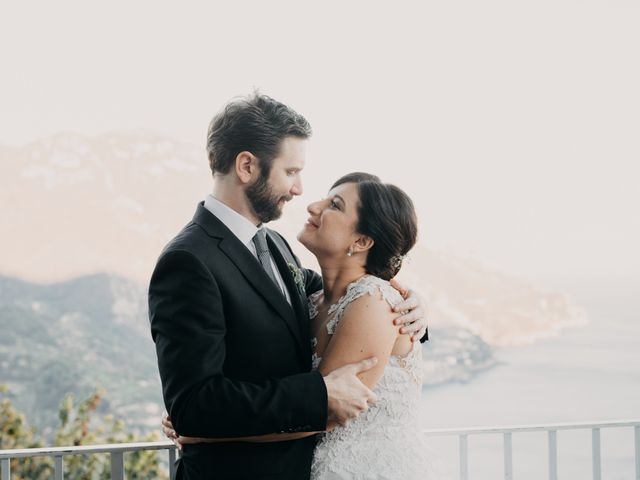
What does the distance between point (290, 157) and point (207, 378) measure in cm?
62

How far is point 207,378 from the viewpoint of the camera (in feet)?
5.30

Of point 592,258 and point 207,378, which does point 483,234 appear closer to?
point 592,258

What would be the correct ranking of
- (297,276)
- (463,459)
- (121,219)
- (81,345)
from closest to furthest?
1. (297,276)
2. (463,459)
3. (81,345)
4. (121,219)

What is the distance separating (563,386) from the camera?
14.8 metres

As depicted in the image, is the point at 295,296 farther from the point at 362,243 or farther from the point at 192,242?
the point at 192,242

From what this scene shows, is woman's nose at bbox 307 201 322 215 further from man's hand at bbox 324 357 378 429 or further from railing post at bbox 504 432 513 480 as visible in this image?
railing post at bbox 504 432 513 480

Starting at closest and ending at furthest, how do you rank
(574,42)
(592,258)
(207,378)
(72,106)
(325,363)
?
(207,378) → (325,363) → (574,42) → (592,258) → (72,106)

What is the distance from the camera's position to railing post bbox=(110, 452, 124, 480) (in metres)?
2.34

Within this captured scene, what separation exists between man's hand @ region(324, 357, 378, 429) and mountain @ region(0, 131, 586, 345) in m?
12.6

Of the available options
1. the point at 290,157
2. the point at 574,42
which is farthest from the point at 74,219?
the point at 290,157

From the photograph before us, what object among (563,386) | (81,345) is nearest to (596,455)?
(563,386)

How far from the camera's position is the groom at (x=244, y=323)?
1.63 meters

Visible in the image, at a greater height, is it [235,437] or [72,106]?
[72,106]

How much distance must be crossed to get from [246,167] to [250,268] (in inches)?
10.6
